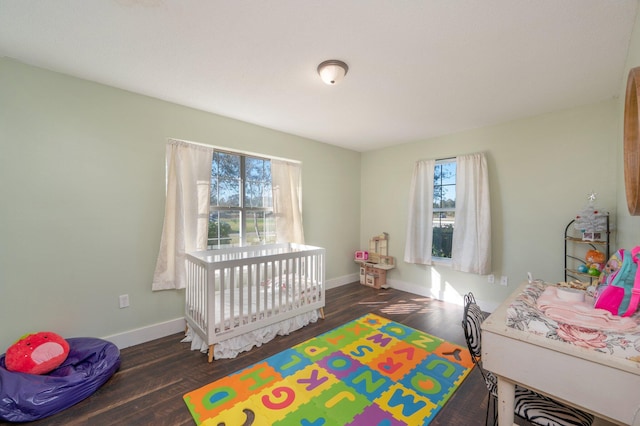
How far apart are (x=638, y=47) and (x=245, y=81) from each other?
2.55 m

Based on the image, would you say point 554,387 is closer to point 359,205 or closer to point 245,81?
point 245,81

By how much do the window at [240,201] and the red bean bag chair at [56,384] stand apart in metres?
1.38

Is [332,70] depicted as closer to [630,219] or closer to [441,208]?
[630,219]

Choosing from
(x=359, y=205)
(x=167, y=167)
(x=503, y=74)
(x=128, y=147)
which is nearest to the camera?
(x=503, y=74)

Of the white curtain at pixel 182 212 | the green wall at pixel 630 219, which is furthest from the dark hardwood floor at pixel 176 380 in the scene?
the green wall at pixel 630 219

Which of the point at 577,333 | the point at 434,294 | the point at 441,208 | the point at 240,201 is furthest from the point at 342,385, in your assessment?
the point at 441,208

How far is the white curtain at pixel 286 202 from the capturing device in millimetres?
3494

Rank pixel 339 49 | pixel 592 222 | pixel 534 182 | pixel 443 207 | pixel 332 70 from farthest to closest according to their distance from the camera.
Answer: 1. pixel 443 207
2. pixel 534 182
3. pixel 592 222
4. pixel 332 70
5. pixel 339 49

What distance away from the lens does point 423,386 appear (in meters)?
1.82

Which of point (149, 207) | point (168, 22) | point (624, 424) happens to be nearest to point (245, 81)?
point (168, 22)

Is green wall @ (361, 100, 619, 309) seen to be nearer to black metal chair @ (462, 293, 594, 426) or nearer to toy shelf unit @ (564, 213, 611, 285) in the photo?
toy shelf unit @ (564, 213, 611, 285)

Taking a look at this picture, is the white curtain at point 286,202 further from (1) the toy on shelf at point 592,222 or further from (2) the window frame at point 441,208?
(1) the toy on shelf at point 592,222

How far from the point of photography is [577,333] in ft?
3.44

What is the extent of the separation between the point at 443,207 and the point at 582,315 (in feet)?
8.65
